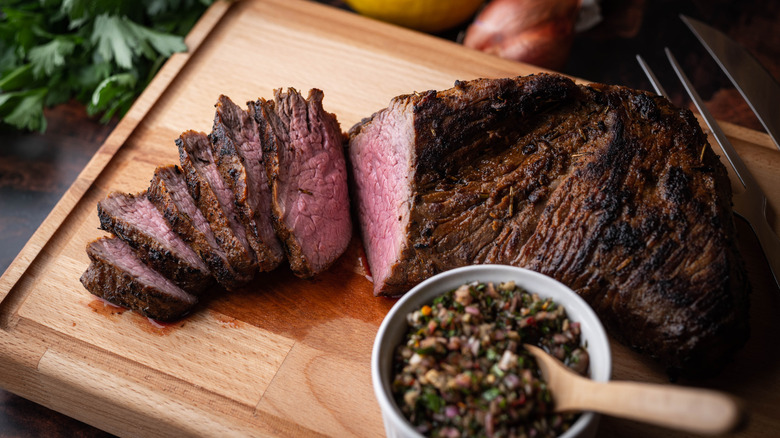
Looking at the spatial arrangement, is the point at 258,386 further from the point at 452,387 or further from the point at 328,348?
the point at 452,387

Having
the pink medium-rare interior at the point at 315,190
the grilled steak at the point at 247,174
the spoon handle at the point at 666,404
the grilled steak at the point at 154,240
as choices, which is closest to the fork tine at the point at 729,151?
the spoon handle at the point at 666,404

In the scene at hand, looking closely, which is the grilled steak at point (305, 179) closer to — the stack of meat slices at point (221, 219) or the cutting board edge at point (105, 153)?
the stack of meat slices at point (221, 219)

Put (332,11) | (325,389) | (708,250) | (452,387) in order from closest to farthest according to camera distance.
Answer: (452,387) < (708,250) < (325,389) < (332,11)

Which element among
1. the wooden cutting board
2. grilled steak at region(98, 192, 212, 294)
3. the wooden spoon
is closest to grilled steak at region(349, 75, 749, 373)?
the wooden cutting board

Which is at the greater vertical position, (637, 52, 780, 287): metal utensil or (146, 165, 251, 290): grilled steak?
(637, 52, 780, 287): metal utensil

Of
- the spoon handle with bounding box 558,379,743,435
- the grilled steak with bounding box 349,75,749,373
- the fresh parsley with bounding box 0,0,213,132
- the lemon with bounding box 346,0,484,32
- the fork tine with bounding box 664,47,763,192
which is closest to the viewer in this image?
the spoon handle with bounding box 558,379,743,435

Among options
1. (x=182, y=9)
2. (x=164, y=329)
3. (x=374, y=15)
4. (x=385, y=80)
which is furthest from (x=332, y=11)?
(x=164, y=329)

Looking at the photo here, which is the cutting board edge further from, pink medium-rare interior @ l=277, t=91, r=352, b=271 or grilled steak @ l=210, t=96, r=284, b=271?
pink medium-rare interior @ l=277, t=91, r=352, b=271
